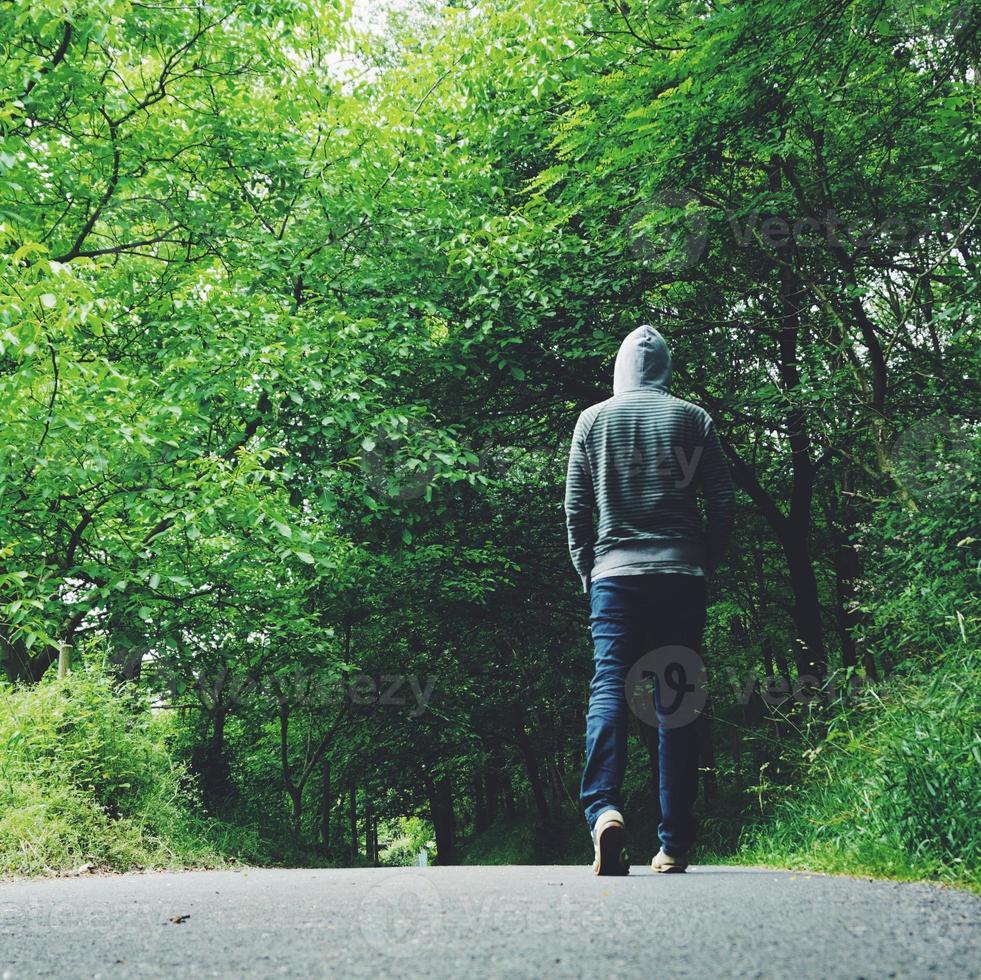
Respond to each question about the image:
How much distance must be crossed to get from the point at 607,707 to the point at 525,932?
1.60 m

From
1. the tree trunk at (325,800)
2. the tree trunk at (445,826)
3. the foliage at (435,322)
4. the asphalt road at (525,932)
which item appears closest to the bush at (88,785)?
the foliage at (435,322)

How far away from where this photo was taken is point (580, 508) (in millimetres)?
4023

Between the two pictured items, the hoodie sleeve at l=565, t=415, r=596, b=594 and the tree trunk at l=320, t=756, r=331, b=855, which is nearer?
the hoodie sleeve at l=565, t=415, r=596, b=594

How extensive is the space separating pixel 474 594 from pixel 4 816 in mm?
6572

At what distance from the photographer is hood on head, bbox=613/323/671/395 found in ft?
13.6

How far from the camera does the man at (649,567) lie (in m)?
3.71

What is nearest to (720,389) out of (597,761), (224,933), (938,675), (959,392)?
(959,392)

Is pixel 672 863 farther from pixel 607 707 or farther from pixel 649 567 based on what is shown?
pixel 649 567

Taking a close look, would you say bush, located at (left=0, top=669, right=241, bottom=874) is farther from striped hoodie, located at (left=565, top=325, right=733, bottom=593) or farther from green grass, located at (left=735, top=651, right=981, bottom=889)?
green grass, located at (left=735, top=651, right=981, bottom=889)

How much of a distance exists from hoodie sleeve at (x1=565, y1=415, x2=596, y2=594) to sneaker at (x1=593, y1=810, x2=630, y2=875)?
98cm

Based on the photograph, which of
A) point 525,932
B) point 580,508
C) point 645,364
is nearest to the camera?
point 525,932

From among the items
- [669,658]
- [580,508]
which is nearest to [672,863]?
[669,658]

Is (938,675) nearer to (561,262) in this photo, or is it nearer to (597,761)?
(597,761)

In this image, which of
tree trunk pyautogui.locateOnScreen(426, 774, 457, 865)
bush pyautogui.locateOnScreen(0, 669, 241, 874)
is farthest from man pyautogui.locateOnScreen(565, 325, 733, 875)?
tree trunk pyautogui.locateOnScreen(426, 774, 457, 865)
